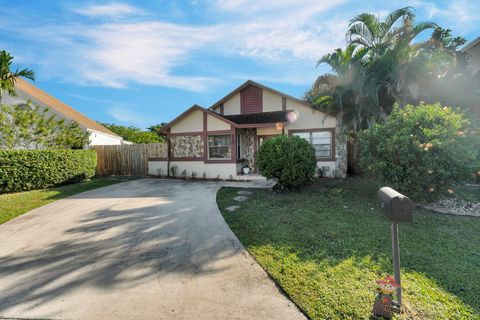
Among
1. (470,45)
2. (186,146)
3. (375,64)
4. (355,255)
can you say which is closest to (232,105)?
(186,146)

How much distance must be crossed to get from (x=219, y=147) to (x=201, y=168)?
1654 millimetres

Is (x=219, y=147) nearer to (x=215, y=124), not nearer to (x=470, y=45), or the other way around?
(x=215, y=124)

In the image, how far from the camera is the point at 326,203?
7109 millimetres

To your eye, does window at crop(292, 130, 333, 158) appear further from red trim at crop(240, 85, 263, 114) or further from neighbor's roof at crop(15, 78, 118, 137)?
neighbor's roof at crop(15, 78, 118, 137)

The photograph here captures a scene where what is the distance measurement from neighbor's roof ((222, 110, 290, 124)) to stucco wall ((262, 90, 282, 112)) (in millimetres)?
270

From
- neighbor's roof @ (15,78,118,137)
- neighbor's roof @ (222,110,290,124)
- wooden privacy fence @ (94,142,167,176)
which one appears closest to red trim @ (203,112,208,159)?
neighbor's roof @ (222,110,290,124)

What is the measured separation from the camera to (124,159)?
15281 millimetres

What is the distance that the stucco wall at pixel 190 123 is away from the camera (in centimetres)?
1315

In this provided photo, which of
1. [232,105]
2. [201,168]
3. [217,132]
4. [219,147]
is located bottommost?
[201,168]

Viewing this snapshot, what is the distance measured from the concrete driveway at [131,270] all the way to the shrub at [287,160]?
3261mm

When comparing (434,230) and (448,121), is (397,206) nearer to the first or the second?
(434,230)

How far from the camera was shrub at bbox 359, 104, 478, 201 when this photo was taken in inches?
229

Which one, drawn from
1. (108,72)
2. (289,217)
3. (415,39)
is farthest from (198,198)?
(415,39)

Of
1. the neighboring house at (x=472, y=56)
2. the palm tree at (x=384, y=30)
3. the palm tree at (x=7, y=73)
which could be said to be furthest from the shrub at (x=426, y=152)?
the palm tree at (x=7, y=73)
